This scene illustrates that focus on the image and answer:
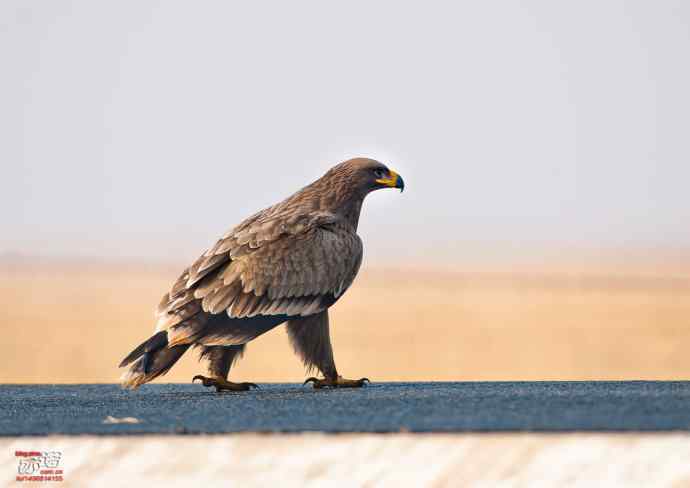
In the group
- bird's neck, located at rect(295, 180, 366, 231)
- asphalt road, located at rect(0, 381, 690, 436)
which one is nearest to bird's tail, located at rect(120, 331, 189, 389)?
asphalt road, located at rect(0, 381, 690, 436)

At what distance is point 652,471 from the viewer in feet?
21.2

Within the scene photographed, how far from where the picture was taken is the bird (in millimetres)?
10734

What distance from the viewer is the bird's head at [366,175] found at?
12.4 meters

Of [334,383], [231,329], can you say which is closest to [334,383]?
[334,383]

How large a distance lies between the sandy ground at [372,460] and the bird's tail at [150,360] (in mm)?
3411

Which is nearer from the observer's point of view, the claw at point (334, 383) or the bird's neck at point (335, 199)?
the claw at point (334, 383)

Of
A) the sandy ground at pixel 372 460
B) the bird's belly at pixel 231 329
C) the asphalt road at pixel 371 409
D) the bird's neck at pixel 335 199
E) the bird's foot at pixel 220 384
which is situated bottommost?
the sandy ground at pixel 372 460

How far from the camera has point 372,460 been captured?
22.0ft

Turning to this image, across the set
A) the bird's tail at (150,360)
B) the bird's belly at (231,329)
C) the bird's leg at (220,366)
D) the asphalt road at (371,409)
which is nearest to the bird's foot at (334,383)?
the asphalt road at (371,409)

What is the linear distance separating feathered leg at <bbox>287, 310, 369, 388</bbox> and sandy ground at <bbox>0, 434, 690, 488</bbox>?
4.48 m

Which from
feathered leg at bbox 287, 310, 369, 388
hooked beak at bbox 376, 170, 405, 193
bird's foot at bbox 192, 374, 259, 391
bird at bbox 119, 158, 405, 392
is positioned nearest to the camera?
bird at bbox 119, 158, 405, 392

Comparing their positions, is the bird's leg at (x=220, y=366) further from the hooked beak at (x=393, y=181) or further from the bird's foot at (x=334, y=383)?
the hooked beak at (x=393, y=181)

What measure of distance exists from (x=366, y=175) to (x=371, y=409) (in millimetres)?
4631

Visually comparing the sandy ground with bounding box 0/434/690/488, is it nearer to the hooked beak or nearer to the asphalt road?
the asphalt road
